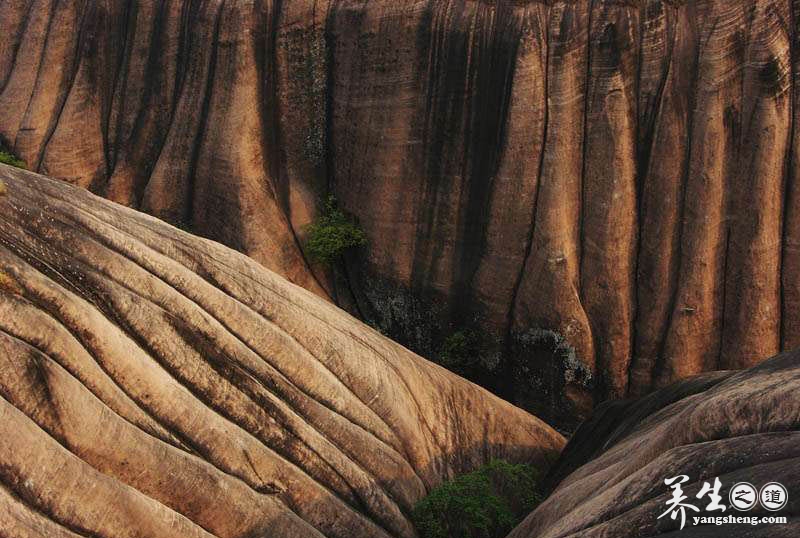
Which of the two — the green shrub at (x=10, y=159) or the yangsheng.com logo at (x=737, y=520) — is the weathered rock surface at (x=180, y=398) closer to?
the yangsheng.com logo at (x=737, y=520)

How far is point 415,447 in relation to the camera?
15.2 m

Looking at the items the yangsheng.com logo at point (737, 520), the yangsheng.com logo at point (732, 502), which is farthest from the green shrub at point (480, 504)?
the yangsheng.com logo at point (737, 520)

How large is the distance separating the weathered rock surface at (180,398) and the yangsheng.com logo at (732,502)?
18.4 feet

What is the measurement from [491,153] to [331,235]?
455cm

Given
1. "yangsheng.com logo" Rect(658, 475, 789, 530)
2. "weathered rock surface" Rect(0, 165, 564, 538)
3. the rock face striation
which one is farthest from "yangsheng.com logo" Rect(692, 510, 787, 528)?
the rock face striation

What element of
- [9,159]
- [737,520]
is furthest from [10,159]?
[737,520]

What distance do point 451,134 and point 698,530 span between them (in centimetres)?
1358

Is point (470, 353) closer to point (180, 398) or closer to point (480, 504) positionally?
point (480, 504)

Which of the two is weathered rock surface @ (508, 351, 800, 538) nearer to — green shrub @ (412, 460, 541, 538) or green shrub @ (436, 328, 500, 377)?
green shrub @ (412, 460, 541, 538)

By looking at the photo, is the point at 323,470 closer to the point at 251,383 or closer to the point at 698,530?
the point at 251,383

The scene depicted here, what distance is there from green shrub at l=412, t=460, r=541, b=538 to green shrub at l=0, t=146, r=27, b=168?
1615 centimetres

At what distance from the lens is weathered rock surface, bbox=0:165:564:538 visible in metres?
10.8

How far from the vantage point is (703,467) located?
920cm

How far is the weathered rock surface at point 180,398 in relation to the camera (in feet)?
35.5
